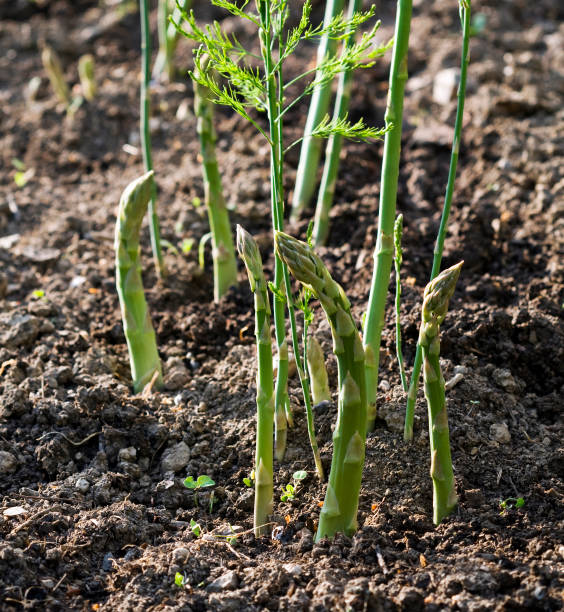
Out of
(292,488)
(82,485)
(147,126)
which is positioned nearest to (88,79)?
(147,126)

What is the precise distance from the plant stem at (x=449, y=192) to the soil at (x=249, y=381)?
11 cm

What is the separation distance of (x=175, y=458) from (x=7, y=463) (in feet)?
1.58

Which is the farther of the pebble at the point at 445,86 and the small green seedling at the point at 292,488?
the pebble at the point at 445,86

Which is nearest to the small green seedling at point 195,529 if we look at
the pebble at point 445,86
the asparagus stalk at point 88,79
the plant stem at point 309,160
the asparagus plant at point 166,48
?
the plant stem at point 309,160

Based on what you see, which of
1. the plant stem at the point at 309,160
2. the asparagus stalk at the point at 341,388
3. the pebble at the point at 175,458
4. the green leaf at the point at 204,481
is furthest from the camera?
the plant stem at the point at 309,160

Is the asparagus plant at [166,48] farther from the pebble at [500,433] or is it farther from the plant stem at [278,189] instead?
the pebble at [500,433]

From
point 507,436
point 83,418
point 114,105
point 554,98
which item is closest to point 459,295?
point 507,436

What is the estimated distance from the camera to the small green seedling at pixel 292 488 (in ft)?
6.95

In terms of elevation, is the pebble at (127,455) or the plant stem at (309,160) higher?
the plant stem at (309,160)

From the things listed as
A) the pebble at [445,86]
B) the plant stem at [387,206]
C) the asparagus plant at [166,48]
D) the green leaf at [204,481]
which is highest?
the asparagus plant at [166,48]

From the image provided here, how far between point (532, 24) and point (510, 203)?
88.3 inches

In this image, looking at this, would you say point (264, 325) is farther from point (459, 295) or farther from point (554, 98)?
point (554, 98)

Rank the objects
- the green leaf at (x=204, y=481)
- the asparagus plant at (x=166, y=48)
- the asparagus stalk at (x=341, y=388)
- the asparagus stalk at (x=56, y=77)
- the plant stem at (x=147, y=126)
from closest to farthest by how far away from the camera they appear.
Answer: the asparagus stalk at (x=341, y=388)
the green leaf at (x=204, y=481)
the plant stem at (x=147, y=126)
the asparagus plant at (x=166, y=48)
the asparagus stalk at (x=56, y=77)

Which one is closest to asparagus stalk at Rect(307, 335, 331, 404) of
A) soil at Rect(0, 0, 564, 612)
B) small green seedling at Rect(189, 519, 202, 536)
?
soil at Rect(0, 0, 564, 612)
